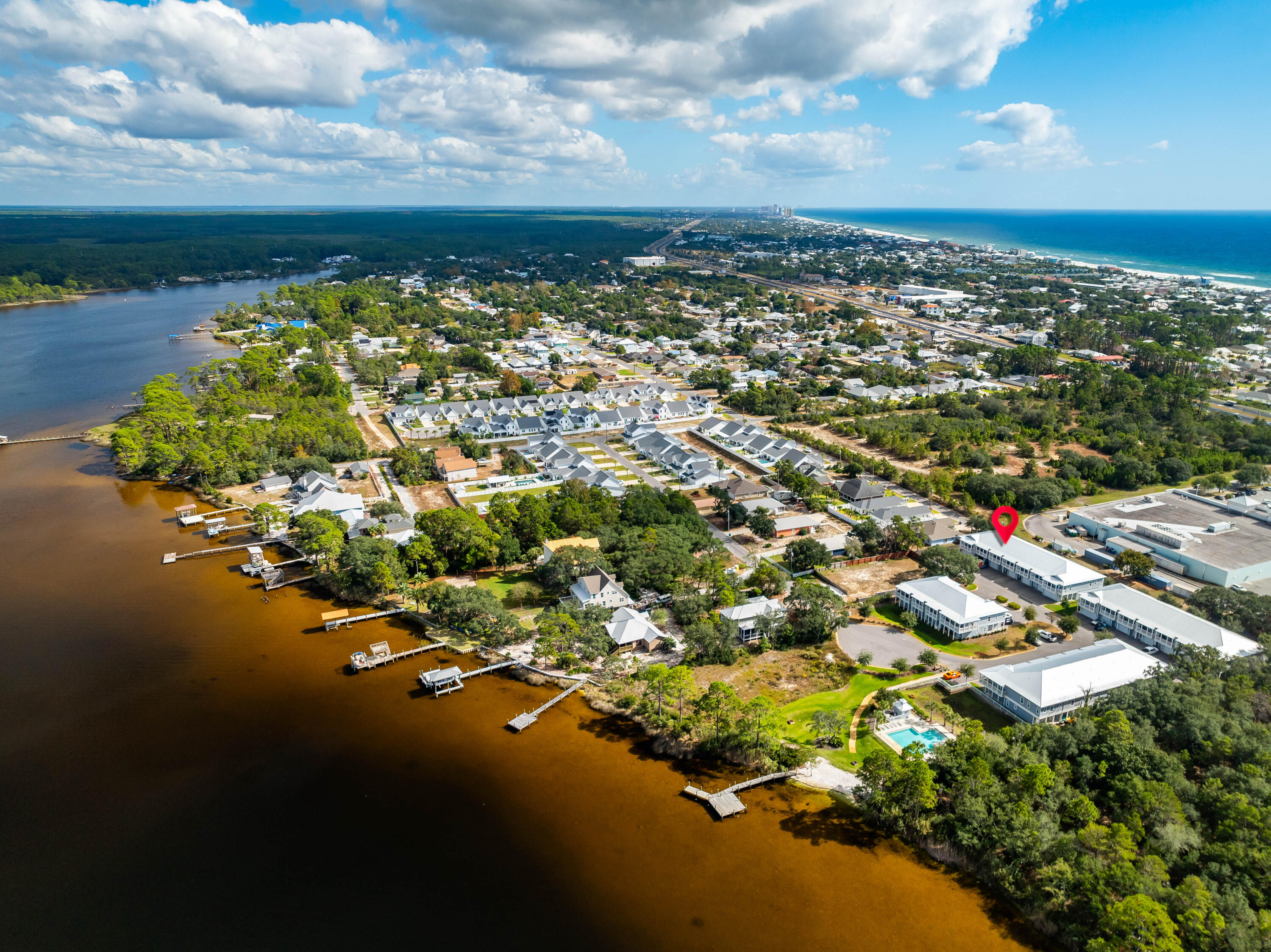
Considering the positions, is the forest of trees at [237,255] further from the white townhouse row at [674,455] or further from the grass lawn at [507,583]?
the grass lawn at [507,583]

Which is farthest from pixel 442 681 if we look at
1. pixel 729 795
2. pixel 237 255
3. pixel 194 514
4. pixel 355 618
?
pixel 237 255

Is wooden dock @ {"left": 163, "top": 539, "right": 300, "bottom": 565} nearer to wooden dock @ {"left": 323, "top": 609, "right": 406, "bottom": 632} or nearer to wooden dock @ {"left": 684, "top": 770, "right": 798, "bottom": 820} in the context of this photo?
wooden dock @ {"left": 323, "top": 609, "right": 406, "bottom": 632}

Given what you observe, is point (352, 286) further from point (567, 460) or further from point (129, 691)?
point (129, 691)

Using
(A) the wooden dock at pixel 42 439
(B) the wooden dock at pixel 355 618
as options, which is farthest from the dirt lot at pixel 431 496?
(A) the wooden dock at pixel 42 439

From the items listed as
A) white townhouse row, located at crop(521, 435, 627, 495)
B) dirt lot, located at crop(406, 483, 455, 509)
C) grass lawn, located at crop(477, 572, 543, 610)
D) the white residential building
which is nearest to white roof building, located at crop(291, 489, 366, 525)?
dirt lot, located at crop(406, 483, 455, 509)

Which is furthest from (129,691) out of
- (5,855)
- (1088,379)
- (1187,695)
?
(1088,379)

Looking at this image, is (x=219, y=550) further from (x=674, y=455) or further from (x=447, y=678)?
(x=674, y=455)
